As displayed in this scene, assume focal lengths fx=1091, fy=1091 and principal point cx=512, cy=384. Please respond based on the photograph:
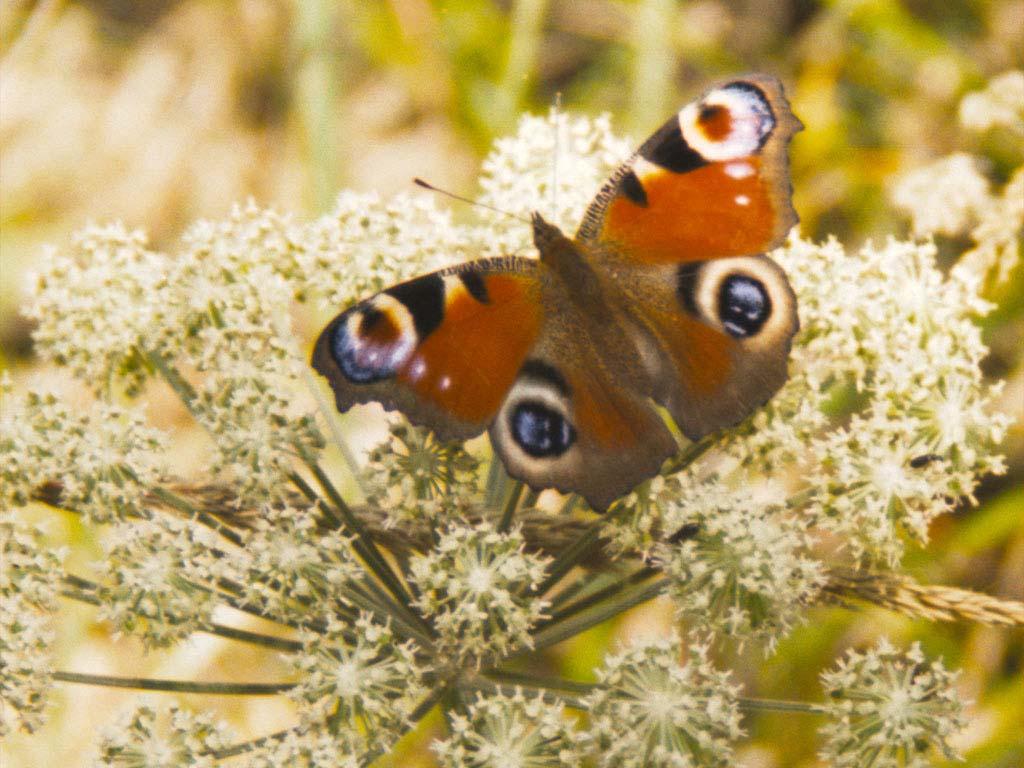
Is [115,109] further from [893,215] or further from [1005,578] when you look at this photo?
[1005,578]

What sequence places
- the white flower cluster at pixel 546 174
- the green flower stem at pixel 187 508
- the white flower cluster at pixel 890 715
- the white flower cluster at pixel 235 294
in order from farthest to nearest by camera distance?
the white flower cluster at pixel 546 174 < the white flower cluster at pixel 235 294 < the green flower stem at pixel 187 508 < the white flower cluster at pixel 890 715

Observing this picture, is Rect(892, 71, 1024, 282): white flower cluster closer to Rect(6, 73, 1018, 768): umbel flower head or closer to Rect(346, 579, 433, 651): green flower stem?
Rect(6, 73, 1018, 768): umbel flower head

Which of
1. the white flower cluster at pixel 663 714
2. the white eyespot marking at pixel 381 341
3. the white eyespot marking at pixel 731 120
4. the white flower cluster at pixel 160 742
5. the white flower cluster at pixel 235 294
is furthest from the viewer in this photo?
the white flower cluster at pixel 235 294

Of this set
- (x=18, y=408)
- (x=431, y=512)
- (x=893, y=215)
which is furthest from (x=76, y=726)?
(x=893, y=215)

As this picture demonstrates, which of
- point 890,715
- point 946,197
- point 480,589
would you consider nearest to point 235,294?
point 480,589

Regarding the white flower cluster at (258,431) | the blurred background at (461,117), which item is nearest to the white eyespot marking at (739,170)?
the white flower cluster at (258,431)

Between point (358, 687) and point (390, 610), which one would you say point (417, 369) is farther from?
point (358, 687)

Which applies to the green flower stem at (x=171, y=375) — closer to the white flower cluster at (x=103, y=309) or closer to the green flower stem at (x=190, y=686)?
the white flower cluster at (x=103, y=309)
